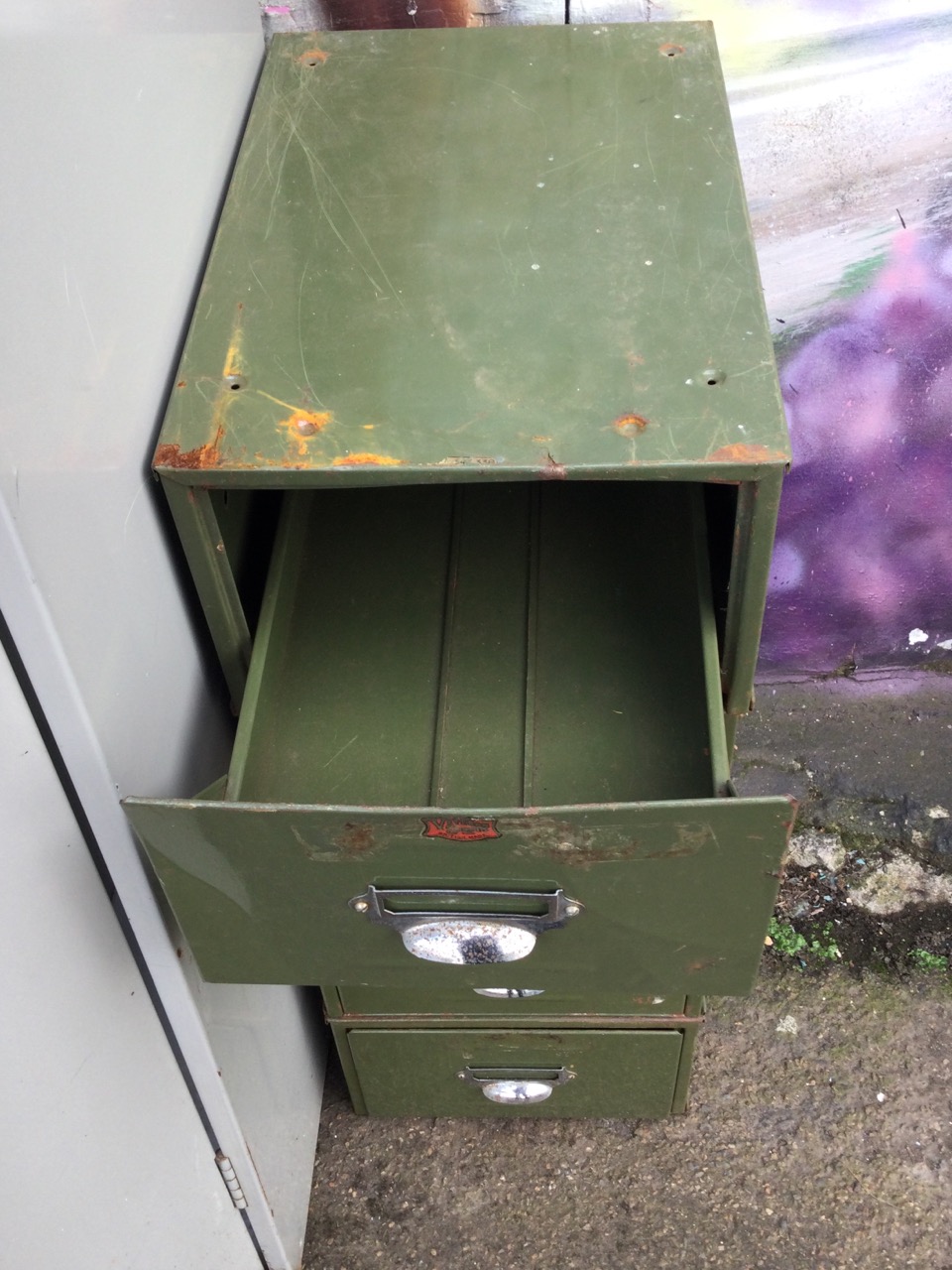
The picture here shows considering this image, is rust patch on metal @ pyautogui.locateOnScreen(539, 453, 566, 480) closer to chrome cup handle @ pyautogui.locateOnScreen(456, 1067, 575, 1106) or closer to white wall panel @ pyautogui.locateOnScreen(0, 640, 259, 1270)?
white wall panel @ pyautogui.locateOnScreen(0, 640, 259, 1270)

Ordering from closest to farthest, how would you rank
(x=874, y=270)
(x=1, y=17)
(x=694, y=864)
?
(x=1, y=17) < (x=694, y=864) < (x=874, y=270)

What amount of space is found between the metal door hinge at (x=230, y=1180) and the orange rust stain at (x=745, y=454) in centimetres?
97

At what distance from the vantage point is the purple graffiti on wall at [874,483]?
1817 mm

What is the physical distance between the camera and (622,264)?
114 centimetres

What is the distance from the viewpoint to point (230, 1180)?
1.31 m

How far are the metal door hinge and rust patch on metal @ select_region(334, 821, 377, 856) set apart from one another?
619 millimetres

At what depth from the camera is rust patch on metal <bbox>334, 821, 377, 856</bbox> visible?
2.81 feet

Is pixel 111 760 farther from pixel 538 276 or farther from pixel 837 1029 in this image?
pixel 837 1029

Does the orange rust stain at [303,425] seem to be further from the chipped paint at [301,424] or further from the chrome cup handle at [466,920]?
the chrome cup handle at [466,920]

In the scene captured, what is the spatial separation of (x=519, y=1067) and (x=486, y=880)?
0.80 meters

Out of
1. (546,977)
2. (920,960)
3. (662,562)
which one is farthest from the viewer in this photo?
(920,960)

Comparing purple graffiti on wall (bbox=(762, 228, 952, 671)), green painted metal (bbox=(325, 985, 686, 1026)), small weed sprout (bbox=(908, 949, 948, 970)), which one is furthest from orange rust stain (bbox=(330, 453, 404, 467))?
small weed sprout (bbox=(908, 949, 948, 970))

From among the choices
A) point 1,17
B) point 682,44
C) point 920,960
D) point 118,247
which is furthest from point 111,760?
point 920,960

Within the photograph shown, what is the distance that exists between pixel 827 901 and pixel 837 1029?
0.24 metres
